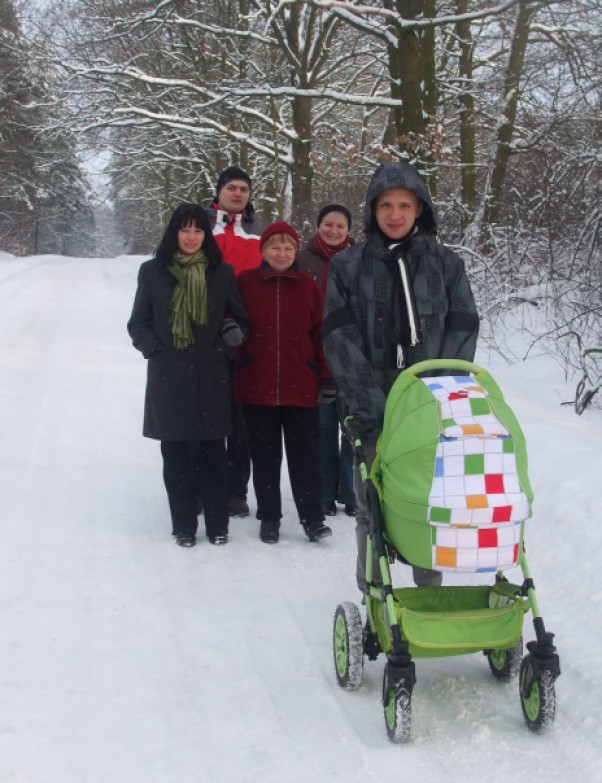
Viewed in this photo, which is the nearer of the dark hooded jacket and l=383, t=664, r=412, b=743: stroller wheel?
l=383, t=664, r=412, b=743: stroller wheel

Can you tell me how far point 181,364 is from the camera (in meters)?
5.01

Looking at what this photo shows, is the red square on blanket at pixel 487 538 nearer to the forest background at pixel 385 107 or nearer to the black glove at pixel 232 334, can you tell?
the black glove at pixel 232 334

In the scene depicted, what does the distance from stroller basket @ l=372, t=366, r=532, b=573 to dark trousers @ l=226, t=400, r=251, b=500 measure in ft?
8.90

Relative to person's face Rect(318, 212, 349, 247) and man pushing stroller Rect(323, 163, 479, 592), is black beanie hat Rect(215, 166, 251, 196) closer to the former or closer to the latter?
person's face Rect(318, 212, 349, 247)

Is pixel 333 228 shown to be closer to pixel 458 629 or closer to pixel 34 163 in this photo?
pixel 458 629

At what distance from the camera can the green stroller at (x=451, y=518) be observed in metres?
2.89

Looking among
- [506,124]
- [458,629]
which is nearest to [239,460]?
[458,629]

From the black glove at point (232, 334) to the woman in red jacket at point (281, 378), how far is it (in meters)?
0.23

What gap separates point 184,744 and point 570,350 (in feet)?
25.1

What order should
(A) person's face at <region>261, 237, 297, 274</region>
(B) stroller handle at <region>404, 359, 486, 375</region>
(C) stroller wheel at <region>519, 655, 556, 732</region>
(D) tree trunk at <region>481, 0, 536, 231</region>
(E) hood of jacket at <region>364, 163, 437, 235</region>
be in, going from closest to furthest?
(C) stroller wheel at <region>519, 655, 556, 732</region>
(B) stroller handle at <region>404, 359, 486, 375</region>
(E) hood of jacket at <region>364, 163, 437, 235</region>
(A) person's face at <region>261, 237, 297, 274</region>
(D) tree trunk at <region>481, 0, 536, 231</region>

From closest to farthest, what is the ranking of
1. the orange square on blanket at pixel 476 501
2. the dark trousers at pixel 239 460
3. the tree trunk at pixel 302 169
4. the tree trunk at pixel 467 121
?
1. the orange square on blanket at pixel 476 501
2. the dark trousers at pixel 239 460
3. the tree trunk at pixel 467 121
4. the tree trunk at pixel 302 169

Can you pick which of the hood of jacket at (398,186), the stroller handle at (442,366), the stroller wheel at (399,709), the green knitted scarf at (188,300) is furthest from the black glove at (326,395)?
the stroller wheel at (399,709)

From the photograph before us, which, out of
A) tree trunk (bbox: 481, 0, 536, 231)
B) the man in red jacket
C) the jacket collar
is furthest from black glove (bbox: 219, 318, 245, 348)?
tree trunk (bbox: 481, 0, 536, 231)

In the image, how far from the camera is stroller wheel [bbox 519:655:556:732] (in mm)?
2957
